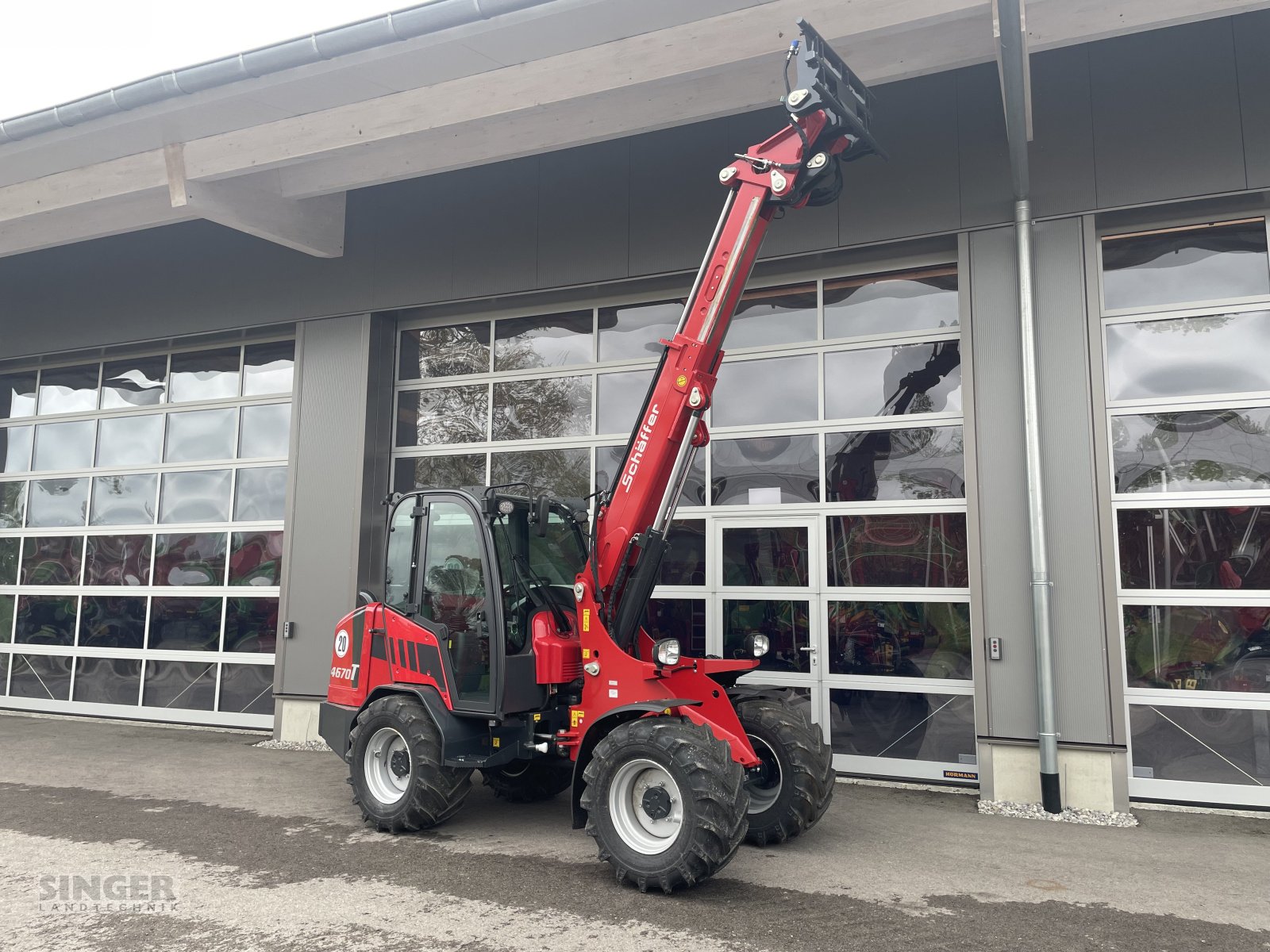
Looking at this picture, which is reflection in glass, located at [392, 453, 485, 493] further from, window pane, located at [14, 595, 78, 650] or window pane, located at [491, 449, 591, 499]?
window pane, located at [14, 595, 78, 650]

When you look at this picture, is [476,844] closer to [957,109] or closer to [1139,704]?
[1139,704]

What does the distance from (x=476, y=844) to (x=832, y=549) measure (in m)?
3.96

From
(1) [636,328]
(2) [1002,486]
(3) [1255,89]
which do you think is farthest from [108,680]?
(3) [1255,89]

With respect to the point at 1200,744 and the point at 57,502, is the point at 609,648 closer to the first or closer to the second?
the point at 1200,744

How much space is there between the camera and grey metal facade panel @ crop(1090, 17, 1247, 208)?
7059 mm

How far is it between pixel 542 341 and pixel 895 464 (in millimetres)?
3871

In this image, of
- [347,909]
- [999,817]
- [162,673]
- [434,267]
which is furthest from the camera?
[162,673]

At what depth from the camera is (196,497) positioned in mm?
11148

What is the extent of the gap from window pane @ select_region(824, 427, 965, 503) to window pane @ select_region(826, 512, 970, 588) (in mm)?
204

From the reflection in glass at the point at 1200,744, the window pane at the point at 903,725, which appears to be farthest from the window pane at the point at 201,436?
the reflection in glass at the point at 1200,744

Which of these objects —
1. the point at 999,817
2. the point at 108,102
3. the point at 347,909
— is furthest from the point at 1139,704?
the point at 108,102

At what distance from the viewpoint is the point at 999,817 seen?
6688mm

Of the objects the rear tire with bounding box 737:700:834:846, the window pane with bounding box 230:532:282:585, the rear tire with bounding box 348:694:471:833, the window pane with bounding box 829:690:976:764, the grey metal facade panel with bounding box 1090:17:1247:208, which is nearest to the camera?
the rear tire with bounding box 737:700:834:846

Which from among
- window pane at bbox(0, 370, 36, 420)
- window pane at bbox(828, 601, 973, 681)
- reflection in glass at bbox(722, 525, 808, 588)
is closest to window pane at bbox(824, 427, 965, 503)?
reflection in glass at bbox(722, 525, 808, 588)
